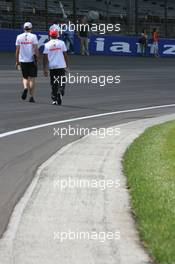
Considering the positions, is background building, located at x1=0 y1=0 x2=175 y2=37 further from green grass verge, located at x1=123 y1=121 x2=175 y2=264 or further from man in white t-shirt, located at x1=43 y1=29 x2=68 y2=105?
green grass verge, located at x1=123 y1=121 x2=175 y2=264

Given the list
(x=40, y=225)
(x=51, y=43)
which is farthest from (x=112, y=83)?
(x=40, y=225)

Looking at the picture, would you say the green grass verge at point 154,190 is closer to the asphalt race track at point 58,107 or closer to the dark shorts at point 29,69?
the asphalt race track at point 58,107

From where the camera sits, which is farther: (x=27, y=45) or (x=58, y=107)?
(x=27, y=45)

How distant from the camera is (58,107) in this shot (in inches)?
592

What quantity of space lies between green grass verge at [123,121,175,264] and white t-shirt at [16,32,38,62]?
19.0 ft

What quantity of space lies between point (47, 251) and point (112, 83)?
1790 centimetres

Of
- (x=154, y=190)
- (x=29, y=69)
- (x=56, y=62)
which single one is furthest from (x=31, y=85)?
(x=154, y=190)

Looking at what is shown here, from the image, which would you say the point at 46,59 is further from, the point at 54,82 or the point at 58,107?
the point at 58,107

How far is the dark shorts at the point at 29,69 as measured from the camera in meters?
15.5

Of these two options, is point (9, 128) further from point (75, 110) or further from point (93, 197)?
point (93, 197)

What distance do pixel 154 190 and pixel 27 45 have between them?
31.6ft

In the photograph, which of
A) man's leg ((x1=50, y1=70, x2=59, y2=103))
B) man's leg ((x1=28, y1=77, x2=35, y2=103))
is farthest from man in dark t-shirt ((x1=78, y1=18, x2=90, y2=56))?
man's leg ((x1=50, y1=70, x2=59, y2=103))

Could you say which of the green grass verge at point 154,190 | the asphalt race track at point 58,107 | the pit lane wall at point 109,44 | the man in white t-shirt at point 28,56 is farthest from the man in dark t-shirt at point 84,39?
the green grass verge at point 154,190

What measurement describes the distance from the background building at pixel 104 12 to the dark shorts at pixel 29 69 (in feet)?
63.9
